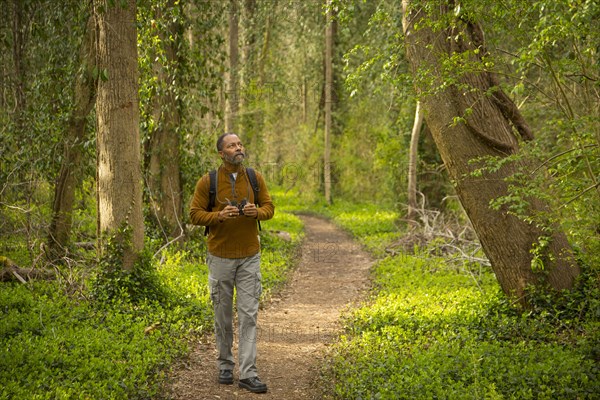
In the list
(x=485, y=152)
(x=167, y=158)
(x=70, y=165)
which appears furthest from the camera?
(x=167, y=158)

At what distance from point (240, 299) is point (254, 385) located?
0.82 m

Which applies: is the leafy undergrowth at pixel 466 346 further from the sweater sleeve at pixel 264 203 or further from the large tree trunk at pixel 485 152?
the sweater sleeve at pixel 264 203

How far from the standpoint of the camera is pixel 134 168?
7.90 meters

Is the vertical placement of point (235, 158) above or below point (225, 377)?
above

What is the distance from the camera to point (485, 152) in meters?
7.44

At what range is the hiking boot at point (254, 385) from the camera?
5650 mm

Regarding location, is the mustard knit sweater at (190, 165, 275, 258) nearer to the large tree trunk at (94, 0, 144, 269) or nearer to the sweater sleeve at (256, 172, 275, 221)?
the sweater sleeve at (256, 172, 275, 221)

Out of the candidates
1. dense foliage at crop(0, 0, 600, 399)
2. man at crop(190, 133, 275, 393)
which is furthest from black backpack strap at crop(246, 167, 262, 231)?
dense foliage at crop(0, 0, 600, 399)

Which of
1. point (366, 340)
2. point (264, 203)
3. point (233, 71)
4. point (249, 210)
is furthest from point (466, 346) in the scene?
point (233, 71)

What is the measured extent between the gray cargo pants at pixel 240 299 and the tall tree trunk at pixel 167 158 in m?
6.35

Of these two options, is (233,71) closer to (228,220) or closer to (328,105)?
(328,105)

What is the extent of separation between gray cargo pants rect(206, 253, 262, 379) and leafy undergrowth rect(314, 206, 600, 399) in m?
0.86

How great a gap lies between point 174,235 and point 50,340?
6.39 metres

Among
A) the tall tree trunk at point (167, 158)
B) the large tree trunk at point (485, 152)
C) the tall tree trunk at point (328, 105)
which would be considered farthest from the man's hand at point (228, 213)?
the tall tree trunk at point (328, 105)
